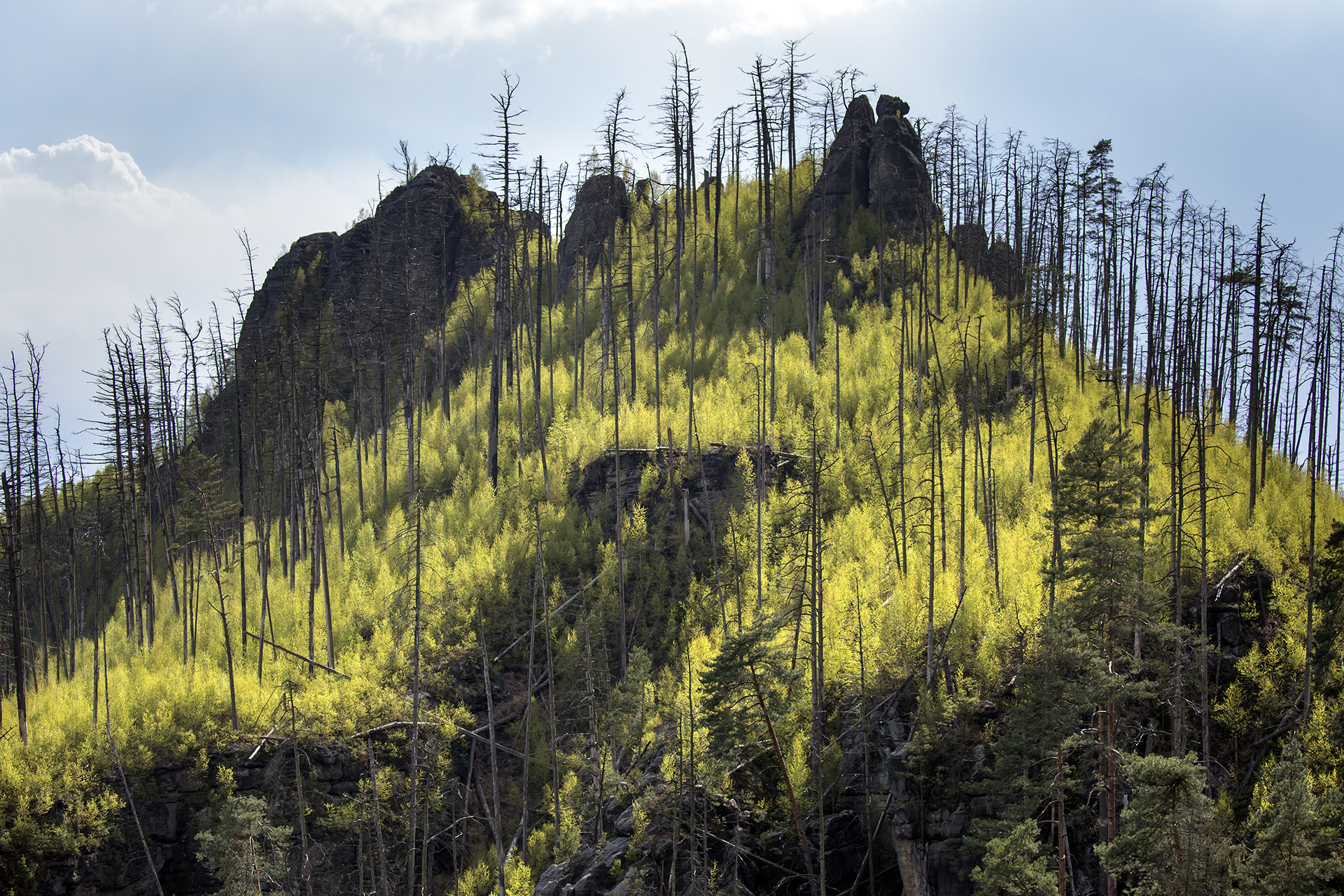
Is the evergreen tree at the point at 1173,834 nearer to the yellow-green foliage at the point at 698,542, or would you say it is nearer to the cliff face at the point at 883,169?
the yellow-green foliage at the point at 698,542

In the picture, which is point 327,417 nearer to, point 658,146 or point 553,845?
point 658,146

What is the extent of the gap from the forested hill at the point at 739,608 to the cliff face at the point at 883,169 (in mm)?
341

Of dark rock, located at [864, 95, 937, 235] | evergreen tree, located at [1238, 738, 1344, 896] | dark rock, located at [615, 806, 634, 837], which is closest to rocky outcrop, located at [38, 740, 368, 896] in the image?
dark rock, located at [615, 806, 634, 837]

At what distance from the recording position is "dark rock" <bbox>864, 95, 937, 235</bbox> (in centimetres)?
4866

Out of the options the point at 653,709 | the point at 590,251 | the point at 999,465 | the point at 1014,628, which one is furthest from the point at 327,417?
the point at 1014,628

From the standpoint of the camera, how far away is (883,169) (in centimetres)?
4966

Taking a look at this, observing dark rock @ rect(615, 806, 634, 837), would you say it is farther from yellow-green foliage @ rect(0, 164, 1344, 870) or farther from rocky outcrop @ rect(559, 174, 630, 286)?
rocky outcrop @ rect(559, 174, 630, 286)

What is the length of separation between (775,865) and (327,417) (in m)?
42.0

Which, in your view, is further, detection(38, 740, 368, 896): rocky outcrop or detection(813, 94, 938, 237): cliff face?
detection(813, 94, 938, 237): cliff face

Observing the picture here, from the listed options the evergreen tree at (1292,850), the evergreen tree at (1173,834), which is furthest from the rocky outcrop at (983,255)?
the evergreen tree at (1173,834)

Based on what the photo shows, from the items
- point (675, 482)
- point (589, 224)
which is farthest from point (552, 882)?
point (589, 224)

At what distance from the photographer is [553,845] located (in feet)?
81.3

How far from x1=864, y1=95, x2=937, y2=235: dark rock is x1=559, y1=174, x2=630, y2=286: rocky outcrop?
53.3 feet

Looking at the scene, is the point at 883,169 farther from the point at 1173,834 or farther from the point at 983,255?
the point at 1173,834
